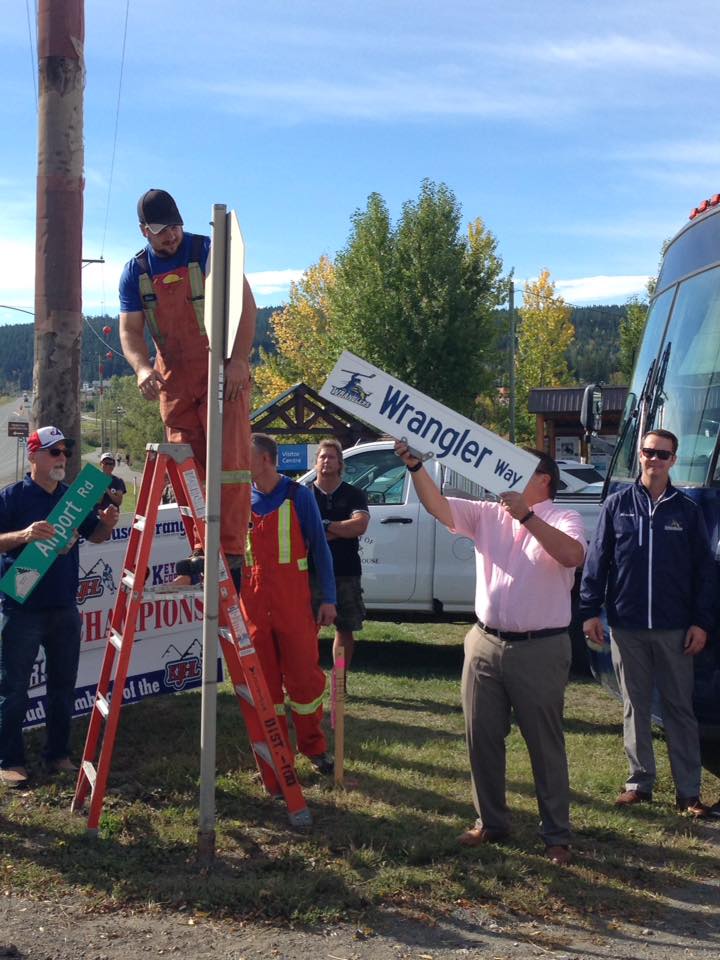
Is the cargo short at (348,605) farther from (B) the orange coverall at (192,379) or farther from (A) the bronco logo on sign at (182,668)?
(B) the orange coverall at (192,379)

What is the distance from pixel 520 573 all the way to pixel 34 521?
2.84 m

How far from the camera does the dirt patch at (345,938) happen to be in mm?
3967

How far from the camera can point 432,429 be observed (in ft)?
15.0

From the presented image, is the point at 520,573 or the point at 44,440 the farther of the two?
the point at 44,440

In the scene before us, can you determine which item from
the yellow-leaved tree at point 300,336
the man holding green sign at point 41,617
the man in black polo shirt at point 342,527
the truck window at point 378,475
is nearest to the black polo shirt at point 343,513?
the man in black polo shirt at point 342,527

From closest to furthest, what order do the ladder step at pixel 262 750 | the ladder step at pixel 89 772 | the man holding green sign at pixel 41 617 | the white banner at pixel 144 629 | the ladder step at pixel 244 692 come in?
the ladder step at pixel 89 772 → the ladder step at pixel 244 692 → the ladder step at pixel 262 750 → the man holding green sign at pixel 41 617 → the white banner at pixel 144 629

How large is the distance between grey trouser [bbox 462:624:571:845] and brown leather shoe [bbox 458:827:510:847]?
2cm

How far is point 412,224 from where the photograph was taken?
39.0m

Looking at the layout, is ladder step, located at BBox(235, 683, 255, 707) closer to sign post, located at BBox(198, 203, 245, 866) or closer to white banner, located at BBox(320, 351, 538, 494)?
sign post, located at BBox(198, 203, 245, 866)

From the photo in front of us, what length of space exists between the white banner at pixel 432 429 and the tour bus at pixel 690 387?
183 centimetres

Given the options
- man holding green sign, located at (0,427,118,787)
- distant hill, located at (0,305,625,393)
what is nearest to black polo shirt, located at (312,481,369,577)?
man holding green sign, located at (0,427,118,787)

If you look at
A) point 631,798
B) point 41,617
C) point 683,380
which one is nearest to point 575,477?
point 683,380

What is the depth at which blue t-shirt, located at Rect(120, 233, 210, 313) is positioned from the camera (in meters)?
4.98

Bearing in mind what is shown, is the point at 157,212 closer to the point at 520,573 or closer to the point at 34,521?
the point at 34,521
